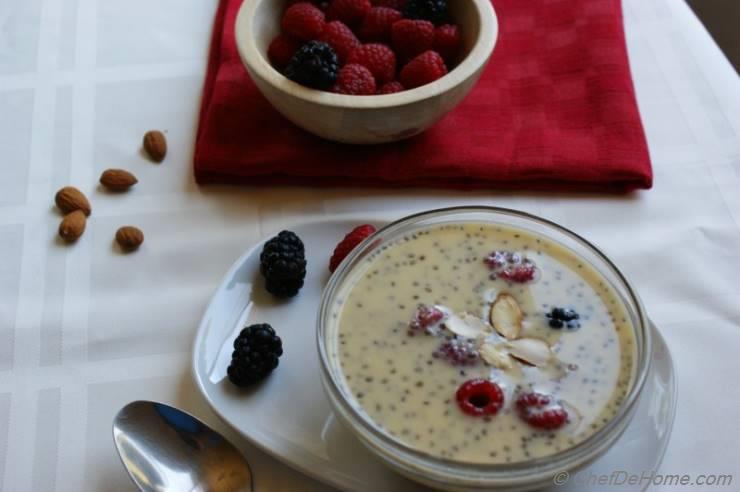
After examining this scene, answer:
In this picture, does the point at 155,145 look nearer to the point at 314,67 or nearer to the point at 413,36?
the point at 314,67

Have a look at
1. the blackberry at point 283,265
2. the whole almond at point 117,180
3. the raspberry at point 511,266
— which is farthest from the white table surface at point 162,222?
the raspberry at point 511,266

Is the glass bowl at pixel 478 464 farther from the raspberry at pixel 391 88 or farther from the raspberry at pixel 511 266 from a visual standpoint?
the raspberry at pixel 391 88

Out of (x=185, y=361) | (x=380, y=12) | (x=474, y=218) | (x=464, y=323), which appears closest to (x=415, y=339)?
(x=464, y=323)

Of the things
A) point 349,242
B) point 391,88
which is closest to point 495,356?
point 349,242

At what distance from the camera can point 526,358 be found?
864 millimetres

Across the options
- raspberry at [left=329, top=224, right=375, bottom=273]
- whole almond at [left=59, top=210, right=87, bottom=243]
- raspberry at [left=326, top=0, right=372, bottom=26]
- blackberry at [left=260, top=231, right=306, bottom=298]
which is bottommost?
whole almond at [left=59, top=210, right=87, bottom=243]

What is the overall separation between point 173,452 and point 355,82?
0.58 meters

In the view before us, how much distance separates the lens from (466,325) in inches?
35.4

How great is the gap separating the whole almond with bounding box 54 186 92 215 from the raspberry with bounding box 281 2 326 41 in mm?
415

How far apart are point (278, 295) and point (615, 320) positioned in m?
0.42

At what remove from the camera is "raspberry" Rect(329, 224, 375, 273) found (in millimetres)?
1037

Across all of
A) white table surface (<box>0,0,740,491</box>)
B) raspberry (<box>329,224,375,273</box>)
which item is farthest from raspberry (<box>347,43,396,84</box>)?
raspberry (<box>329,224,375,273</box>)

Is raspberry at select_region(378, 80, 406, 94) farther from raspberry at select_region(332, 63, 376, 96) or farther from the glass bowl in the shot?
the glass bowl

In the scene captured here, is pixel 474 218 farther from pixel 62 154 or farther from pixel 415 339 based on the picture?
pixel 62 154
